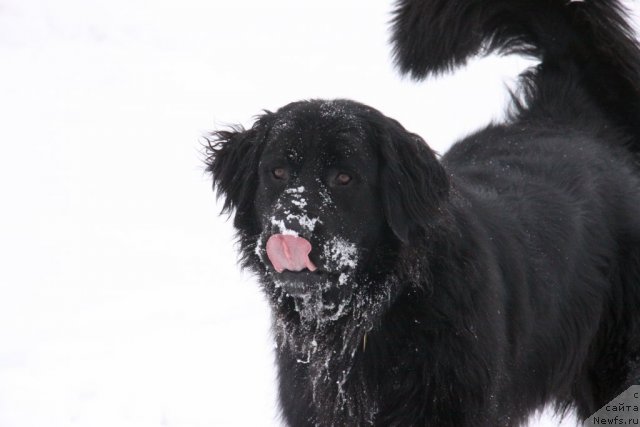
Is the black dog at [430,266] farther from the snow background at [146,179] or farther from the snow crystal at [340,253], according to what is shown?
the snow background at [146,179]

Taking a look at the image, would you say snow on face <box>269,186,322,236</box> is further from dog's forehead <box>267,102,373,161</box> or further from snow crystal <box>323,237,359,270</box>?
dog's forehead <box>267,102,373,161</box>

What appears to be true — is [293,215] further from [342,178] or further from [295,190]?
[342,178]

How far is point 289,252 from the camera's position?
3189 mm

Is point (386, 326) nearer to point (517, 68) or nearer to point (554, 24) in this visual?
point (554, 24)

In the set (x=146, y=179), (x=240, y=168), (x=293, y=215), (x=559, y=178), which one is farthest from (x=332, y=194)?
(x=146, y=179)

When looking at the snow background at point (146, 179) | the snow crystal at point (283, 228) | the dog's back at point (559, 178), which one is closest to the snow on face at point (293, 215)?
the snow crystal at point (283, 228)

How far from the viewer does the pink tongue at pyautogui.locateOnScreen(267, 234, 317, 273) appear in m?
3.16

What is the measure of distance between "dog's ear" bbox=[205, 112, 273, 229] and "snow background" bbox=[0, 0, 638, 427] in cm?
156

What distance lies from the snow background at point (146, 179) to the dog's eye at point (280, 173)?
1.89 meters

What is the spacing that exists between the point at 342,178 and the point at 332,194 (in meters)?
0.10

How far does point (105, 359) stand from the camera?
571cm

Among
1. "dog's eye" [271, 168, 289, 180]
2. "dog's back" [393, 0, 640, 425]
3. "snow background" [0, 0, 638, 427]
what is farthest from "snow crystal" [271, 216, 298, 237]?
"snow background" [0, 0, 638, 427]

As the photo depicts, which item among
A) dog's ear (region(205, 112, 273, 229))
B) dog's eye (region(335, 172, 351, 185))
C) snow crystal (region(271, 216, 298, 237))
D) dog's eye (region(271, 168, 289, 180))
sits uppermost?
dog's ear (region(205, 112, 273, 229))

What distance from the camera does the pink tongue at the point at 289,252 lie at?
316 cm
